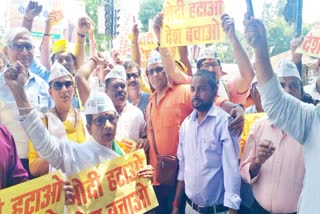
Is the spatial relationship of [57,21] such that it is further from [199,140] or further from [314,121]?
[314,121]

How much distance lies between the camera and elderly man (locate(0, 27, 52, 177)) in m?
3.85

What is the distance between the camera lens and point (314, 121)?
2.63 metres

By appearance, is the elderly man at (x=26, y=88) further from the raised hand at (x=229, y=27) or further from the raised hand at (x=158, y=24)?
the raised hand at (x=229, y=27)

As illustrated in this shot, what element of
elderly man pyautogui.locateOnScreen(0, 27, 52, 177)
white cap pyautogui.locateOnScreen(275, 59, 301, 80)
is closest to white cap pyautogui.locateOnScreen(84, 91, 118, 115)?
elderly man pyautogui.locateOnScreen(0, 27, 52, 177)

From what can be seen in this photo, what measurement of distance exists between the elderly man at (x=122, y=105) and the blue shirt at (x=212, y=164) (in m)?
0.63

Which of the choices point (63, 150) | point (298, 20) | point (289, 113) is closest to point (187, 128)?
point (63, 150)

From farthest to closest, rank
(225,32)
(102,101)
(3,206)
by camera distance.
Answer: (225,32)
(102,101)
(3,206)

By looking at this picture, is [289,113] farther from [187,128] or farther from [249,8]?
[187,128]

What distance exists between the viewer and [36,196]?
3.03 metres

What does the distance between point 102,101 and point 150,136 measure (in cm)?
100

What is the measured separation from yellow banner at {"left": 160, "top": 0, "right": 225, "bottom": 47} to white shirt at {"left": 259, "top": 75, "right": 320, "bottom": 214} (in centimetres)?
174

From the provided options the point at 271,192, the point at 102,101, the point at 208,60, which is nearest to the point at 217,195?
the point at 271,192

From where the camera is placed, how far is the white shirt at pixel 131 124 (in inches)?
166

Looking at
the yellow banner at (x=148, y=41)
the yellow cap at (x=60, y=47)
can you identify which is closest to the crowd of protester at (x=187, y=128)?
the yellow cap at (x=60, y=47)
